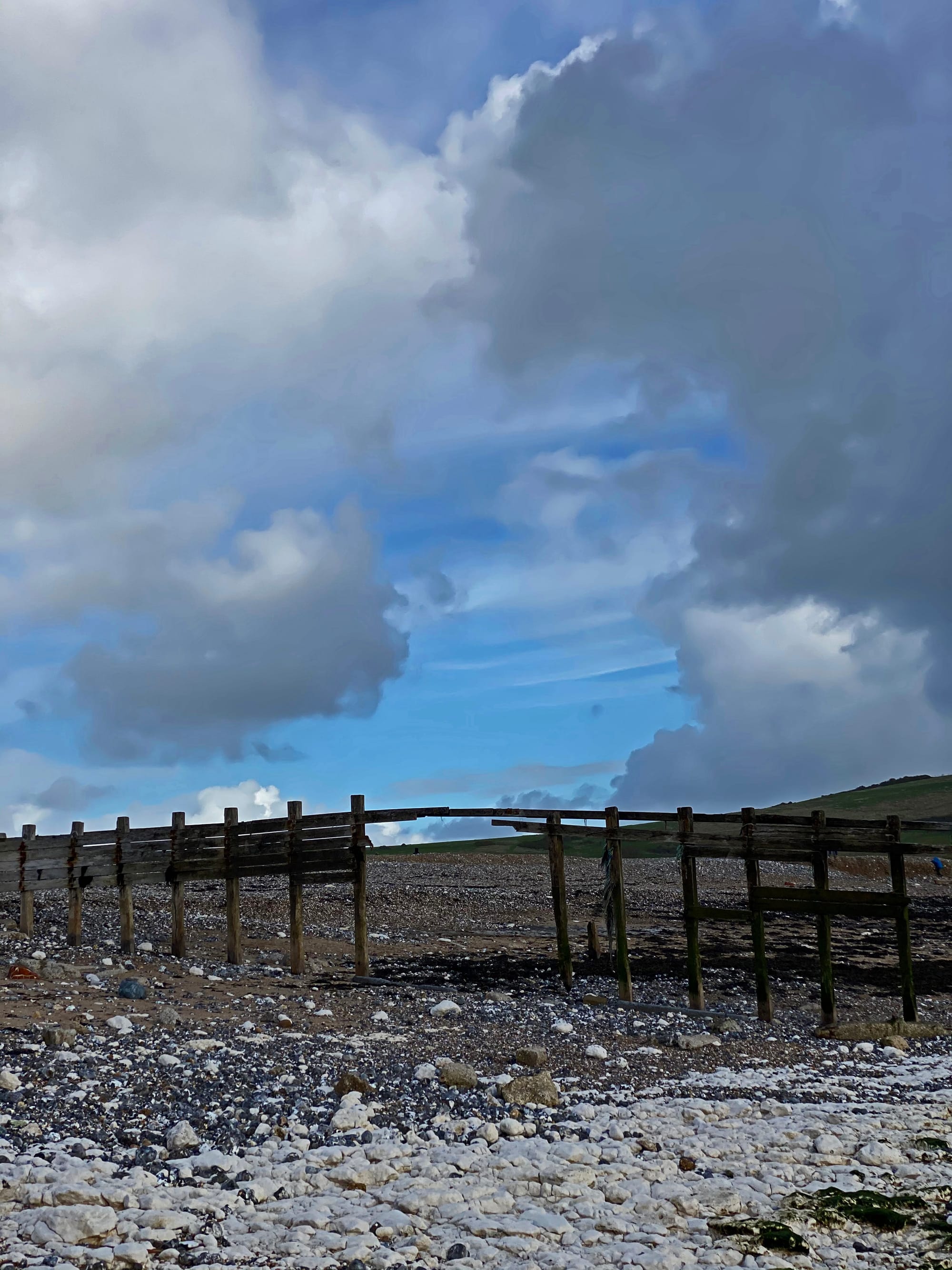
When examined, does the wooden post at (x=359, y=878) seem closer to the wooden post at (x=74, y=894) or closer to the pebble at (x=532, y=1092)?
the wooden post at (x=74, y=894)

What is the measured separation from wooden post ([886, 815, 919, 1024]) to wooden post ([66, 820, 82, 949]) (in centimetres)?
1720

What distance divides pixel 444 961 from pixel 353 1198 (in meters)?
16.0

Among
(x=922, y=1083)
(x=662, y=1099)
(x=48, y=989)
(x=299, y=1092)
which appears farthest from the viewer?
(x=48, y=989)

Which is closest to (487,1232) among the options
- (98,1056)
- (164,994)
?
(98,1056)

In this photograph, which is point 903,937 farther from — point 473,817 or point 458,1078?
point 458,1078

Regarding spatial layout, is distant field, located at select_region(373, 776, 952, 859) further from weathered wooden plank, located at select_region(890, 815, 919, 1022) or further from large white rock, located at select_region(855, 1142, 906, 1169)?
large white rock, located at select_region(855, 1142, 906, 1169)

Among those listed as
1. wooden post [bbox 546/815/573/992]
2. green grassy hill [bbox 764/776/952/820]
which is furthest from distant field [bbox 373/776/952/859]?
wooden post [bbox 546/815/573/992]

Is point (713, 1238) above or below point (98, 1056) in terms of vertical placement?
below

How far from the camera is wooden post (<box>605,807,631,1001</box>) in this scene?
20.0 metres

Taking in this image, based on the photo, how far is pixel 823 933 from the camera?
64.2 ft

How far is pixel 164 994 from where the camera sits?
18.3 m

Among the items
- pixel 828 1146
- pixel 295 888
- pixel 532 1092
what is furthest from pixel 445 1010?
pixel 828 1146

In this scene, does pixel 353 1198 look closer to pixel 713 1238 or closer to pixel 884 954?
pixel 713 1238

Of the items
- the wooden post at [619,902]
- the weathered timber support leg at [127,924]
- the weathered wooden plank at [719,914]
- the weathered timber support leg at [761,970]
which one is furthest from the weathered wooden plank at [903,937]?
the weathered timber support leg at [127,924]
